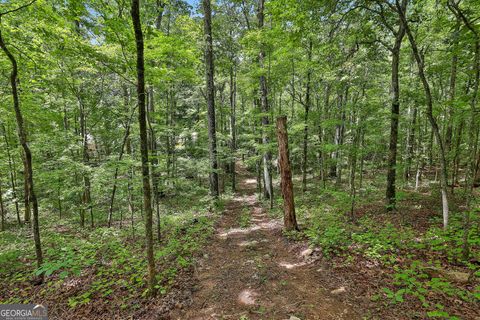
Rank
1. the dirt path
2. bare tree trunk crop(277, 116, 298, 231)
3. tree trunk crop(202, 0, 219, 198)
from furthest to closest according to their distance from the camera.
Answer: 1. tree trunk crop(202, 0, 219, 198)
2. bare tree trunk crop(277, 116, 298, 231)
3. the dirt path

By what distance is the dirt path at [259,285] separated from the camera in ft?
11.4

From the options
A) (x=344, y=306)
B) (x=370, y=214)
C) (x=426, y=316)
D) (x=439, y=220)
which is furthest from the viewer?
(x=370, y=214)

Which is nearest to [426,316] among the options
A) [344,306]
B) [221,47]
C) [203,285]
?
[344,306]

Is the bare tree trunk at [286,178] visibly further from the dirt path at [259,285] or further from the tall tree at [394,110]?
the tall tree at [394,110]

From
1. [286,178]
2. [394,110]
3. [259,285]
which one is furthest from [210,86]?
[259,285]

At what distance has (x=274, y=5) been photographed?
630cm

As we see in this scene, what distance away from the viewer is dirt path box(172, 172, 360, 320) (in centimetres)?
346

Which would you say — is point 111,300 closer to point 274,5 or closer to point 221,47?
point 274,5

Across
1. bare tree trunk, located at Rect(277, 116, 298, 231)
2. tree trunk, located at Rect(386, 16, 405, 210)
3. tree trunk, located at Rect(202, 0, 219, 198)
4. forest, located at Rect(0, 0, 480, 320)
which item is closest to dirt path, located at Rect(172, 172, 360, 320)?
forest, located at Rect(0, 0, 480, 320)

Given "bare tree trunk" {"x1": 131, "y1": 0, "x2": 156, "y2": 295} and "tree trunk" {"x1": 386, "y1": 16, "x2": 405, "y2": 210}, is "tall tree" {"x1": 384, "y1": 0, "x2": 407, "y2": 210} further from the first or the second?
"bare tree trunk" {"x1": 131, "y1": 0, "x2": 156, "y2": 295}

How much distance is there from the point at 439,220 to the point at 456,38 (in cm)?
491

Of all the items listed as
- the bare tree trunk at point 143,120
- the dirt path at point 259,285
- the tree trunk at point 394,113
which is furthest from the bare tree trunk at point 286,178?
the bare tree trunk at point 143,120

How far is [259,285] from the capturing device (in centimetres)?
421

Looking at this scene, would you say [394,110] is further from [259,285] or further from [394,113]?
[259,285]
